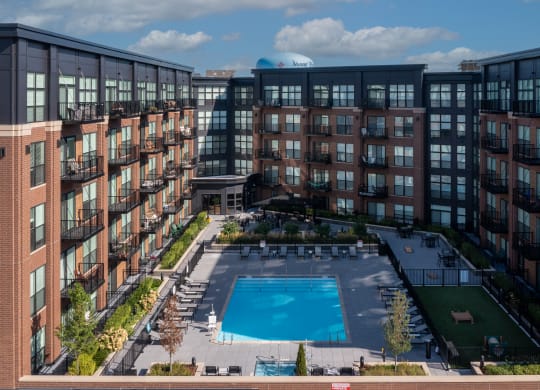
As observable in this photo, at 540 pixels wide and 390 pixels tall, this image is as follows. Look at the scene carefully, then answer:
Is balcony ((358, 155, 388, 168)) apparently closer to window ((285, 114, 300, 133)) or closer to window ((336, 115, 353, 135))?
window ((336, 115, 353, 135))

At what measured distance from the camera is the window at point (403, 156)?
187 feet

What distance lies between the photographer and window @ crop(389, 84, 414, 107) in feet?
187

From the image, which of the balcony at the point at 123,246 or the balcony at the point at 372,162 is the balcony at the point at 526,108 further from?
the balcony at the point at 123,246

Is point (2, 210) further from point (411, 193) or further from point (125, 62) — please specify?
point (411, 193)

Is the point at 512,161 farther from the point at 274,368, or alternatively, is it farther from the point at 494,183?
the point at 274,368

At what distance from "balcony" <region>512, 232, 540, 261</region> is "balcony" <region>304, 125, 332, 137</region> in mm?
25085

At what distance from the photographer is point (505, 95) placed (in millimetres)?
43469

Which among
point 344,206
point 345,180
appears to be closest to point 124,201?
point 345,180

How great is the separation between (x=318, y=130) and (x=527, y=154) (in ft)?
87.3

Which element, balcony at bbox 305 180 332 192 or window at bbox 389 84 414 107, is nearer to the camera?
window at bbox 389 84 414 107

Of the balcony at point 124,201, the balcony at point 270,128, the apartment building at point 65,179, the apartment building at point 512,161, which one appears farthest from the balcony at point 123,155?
the balcony at point 270,128

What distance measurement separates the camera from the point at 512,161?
132ft

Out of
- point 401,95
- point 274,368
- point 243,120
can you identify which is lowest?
point 274,368

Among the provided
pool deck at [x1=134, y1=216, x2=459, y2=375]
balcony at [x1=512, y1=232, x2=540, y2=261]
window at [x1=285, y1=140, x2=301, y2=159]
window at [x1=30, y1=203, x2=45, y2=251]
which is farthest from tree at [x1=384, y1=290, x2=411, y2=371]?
window at [x1=285, y1=140, x2=301, y2=159]
